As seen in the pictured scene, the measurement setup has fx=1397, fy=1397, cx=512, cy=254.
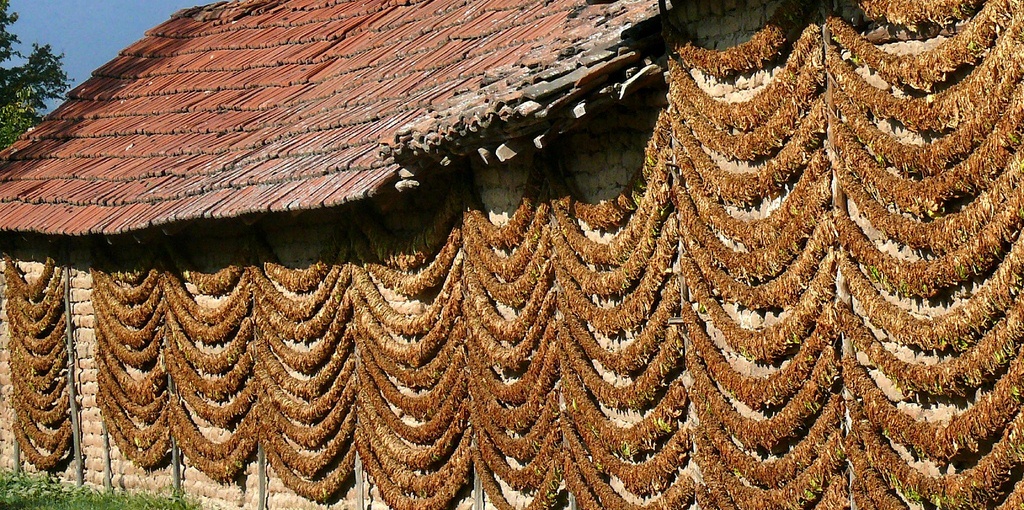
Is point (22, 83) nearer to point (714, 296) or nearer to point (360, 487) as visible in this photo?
point (360, 487)

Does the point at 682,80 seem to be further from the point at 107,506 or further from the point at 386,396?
the point at 107,506

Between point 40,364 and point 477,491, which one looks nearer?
point 477,491

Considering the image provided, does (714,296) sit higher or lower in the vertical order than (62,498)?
higher

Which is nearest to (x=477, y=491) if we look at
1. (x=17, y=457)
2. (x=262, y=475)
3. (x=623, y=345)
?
(x=623, y=345)

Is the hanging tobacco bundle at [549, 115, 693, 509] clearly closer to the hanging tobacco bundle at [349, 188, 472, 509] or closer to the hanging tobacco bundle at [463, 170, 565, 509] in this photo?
the hanging tobacco bundle at [463, 170, 565, 509]

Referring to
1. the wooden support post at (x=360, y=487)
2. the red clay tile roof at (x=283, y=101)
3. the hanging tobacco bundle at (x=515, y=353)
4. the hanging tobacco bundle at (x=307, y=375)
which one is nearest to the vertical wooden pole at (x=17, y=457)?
the red clay tile roof at (x=283, y=101)

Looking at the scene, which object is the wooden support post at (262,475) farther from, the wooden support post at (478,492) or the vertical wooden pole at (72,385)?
the vertical wooden pole at (72,385)

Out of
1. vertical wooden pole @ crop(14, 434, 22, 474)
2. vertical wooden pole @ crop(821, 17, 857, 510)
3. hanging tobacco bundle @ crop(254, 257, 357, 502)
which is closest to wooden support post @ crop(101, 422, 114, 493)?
vertical wooden pole @ crop(14, 434, 22, 474)
